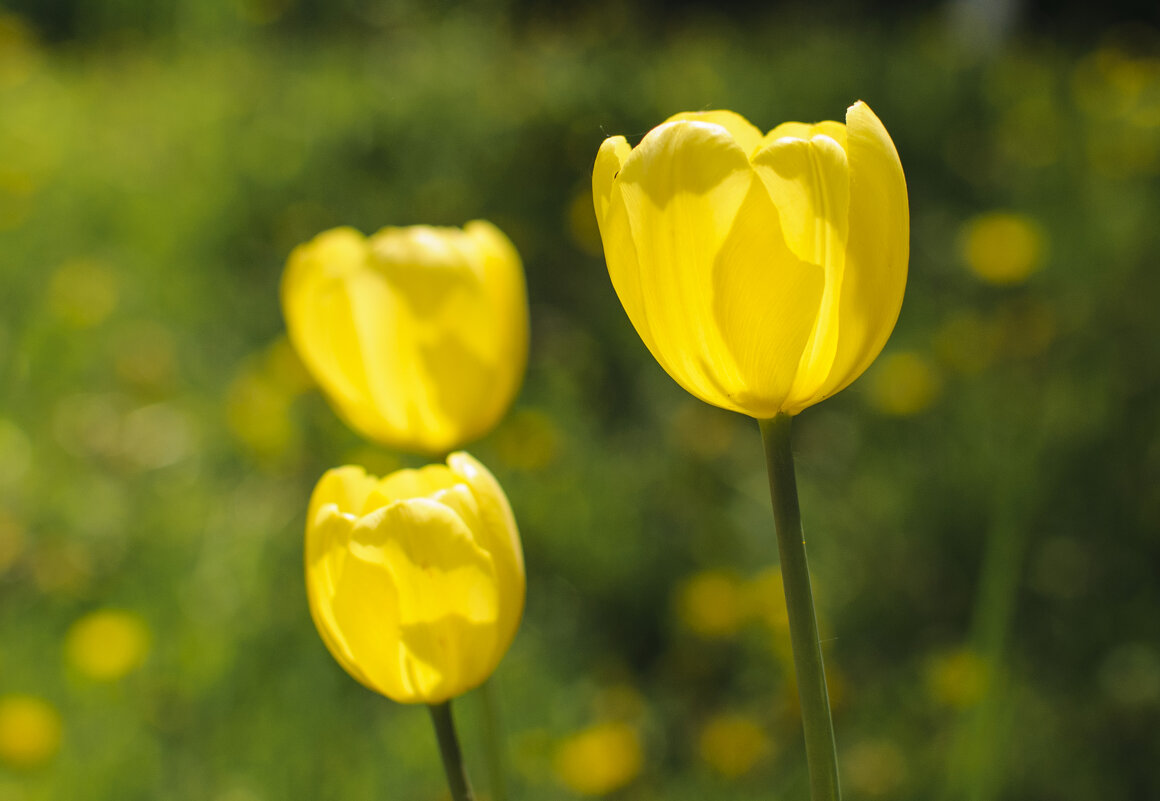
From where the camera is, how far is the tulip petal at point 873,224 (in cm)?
33

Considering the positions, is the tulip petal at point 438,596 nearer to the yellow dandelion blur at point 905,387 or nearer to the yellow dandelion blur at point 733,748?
the yellow dandelion blur at point 733,748

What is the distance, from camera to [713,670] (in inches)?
53.7

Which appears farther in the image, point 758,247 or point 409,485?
point 409,485

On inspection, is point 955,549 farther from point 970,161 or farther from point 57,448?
point 57,448

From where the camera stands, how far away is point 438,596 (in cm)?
38

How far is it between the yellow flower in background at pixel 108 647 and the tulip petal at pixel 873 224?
116 centimetres

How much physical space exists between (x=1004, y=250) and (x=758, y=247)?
1.58 metres

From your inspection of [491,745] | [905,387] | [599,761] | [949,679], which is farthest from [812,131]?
[905,387]

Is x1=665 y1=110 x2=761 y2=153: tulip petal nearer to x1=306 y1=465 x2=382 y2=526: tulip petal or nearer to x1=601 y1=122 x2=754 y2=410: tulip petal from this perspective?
x1=601 y1=122 x2=754 y2=410: tulip petal

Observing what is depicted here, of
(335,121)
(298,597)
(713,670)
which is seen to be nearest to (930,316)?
(713,670)

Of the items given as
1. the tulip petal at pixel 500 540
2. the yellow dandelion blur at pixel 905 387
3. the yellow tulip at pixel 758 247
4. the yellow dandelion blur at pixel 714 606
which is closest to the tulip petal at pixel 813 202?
the yellow tulip at pixel 758 247

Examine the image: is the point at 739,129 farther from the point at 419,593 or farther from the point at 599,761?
the point at 599,761

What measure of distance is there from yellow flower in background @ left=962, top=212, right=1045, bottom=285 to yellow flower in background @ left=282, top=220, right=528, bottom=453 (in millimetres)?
1326

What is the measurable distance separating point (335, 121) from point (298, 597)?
5.94 feet
